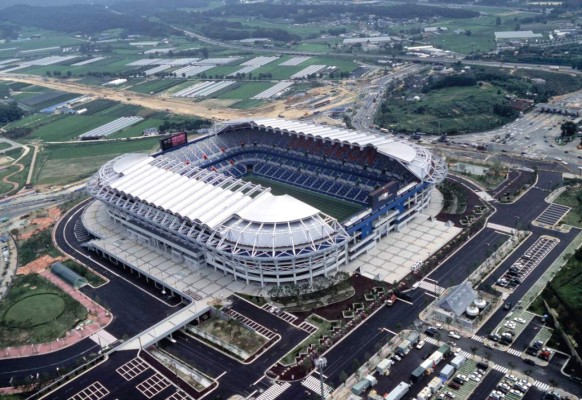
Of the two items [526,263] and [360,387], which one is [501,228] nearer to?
[526,263]

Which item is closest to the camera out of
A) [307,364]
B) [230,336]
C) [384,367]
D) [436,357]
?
[384,367]

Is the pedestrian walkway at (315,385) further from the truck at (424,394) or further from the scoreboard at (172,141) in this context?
the scoreboard at (172,141)

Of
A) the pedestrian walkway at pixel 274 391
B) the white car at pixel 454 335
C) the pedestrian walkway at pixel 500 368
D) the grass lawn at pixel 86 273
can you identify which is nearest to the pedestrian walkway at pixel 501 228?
the white car at pixel 454 335

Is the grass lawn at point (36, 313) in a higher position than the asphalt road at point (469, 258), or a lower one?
lower

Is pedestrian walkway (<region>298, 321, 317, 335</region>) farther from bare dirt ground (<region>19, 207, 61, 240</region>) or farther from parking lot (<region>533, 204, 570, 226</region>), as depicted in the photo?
bare dirt ground (<region>19, 207, 61, 240</region>)

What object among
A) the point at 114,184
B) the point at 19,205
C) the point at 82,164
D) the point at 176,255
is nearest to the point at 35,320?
the point at 176,255

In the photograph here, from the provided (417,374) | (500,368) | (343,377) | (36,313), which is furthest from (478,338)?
(36,313)

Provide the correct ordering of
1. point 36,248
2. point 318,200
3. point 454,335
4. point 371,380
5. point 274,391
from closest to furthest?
point 371,380
point 274,391
point 454,335
point 36,248
point 318,200
